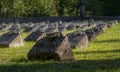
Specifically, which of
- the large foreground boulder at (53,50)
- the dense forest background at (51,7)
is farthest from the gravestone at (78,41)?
the dense forest background at (51,7)

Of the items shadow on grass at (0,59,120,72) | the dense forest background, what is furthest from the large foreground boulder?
the dense forest background

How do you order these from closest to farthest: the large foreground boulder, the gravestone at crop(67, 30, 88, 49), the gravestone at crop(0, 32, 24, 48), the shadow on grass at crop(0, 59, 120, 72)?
the shadow on grass at crop(0, 59, 120, 72)
the large foreground boulder
the gravestone at crop(67, 30, 88, 49)
the gravestone at crop(0, 32, 24, 48)

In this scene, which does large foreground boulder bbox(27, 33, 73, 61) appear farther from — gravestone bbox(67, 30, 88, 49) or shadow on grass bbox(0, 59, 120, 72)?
gravestone bbox(67, 30, 88, 49)

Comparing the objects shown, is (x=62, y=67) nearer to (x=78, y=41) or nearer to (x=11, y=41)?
(x=78, y=41)

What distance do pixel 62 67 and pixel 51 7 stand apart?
257ft

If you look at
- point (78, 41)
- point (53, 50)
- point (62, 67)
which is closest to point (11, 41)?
point (78, 41)

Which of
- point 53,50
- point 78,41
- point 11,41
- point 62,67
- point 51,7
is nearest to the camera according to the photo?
point 62,67

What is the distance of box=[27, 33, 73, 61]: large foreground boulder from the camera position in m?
14.8

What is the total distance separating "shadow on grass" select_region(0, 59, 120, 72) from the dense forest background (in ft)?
219

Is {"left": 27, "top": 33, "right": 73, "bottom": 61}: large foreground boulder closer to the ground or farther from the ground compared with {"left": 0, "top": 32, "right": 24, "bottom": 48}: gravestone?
farther from the ground

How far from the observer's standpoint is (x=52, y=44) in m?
15.0

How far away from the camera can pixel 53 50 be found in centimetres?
1478

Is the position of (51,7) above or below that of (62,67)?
below

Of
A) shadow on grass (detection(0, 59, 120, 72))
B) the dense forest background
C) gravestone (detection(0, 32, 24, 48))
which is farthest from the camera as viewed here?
the dense forest background
